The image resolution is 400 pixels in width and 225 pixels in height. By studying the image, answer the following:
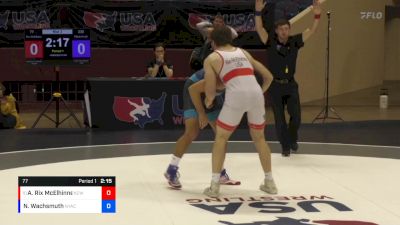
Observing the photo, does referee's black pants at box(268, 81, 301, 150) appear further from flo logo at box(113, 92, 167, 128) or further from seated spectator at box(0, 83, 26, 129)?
seated spectator at box(0, 83, 26, 129)

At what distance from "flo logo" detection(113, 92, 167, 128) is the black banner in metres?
5.65

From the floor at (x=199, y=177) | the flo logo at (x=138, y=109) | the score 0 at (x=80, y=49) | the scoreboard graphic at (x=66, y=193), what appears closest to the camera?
the scoreboard graphic at (x=66, y=193)

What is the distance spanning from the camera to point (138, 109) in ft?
40.2

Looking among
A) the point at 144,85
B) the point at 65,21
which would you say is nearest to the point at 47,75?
the point at 65,21

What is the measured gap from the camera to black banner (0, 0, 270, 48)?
1711 centimetres

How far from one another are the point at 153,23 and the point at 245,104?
452 inches

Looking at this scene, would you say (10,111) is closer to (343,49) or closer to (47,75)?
(47,75)

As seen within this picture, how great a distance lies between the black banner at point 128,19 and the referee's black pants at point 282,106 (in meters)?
8.42

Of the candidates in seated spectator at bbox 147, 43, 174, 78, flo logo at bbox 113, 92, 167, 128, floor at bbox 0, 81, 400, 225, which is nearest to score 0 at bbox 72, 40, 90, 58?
flo logo at bbox 113, 92, 167, 128

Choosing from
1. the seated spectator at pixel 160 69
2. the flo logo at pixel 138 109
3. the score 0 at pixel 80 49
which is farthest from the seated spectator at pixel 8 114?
the seated spectator at pixel 160 69

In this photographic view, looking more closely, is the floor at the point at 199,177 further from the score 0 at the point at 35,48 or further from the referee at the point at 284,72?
the score 0 at the point at 35,48

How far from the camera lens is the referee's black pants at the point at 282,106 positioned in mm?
9102

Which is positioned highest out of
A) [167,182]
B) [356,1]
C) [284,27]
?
[356,1]

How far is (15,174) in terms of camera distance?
772 centimetres
